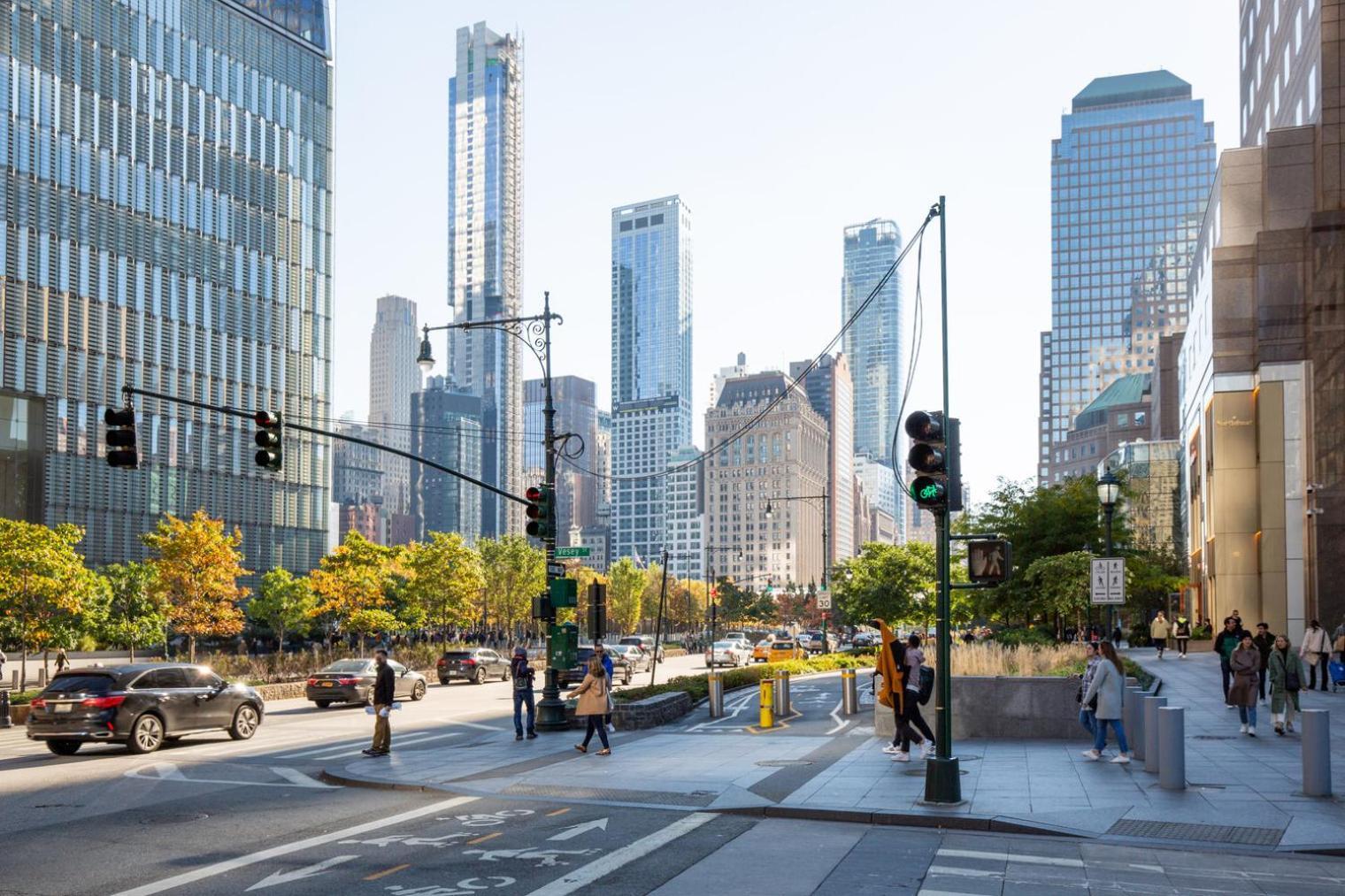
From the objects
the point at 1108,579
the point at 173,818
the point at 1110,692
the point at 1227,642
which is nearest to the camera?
the point at 173,818

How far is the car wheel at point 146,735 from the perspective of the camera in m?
22.1

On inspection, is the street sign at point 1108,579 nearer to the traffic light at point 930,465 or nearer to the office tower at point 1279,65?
the traffic light at point 930,465

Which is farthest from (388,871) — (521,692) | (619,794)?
(521,692)

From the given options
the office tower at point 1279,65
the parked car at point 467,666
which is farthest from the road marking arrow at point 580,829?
the office tower at point 1279,65

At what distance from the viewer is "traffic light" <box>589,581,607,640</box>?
2394 cm

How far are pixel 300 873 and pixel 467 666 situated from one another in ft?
121

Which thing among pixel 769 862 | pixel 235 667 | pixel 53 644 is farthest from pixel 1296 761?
pixel 53 644

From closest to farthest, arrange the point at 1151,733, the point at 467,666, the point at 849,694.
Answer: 1. the point at 1151,733
2. the point at 849,694
3. the point at 467,666

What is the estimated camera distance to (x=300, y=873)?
11078 millimetres

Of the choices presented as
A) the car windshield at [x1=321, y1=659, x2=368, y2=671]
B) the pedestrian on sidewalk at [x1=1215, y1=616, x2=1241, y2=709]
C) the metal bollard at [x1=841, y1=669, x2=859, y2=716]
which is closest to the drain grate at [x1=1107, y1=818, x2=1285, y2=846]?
the pedestrian on sidewalk at [x1=1215, y1=616, x2=1241, y2=709]

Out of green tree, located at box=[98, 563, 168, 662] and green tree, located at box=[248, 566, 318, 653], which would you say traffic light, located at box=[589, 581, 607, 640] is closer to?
green tree, located at box=[98, 563, 168, 662]

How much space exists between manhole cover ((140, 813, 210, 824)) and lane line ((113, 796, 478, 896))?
2.15 meters

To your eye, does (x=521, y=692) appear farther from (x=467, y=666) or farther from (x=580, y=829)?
(x=467, y=666)

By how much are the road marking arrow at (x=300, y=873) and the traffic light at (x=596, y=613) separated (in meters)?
11.8
